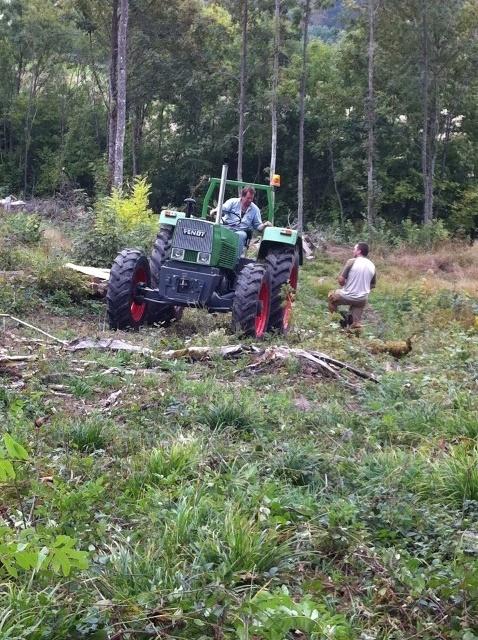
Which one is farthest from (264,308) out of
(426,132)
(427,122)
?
(427,122)

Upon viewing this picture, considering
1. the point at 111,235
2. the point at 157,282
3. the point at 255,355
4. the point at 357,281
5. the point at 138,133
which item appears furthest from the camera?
the point at 138,133

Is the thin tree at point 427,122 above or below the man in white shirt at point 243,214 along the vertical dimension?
above

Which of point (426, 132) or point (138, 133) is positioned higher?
point (138, 133)

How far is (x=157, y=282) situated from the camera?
9.75 metres

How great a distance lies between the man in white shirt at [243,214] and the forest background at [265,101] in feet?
74.6

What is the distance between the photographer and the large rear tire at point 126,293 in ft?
30.0

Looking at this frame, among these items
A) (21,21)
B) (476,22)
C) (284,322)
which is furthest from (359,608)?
(21,21)

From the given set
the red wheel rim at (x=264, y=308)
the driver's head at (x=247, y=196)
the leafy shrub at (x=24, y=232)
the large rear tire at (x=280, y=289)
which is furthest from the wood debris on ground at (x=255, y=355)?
the leafy shrub at (x=24, y=232)

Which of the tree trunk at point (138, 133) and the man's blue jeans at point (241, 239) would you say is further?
the tree trunk at point (138, 133)

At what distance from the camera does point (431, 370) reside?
23.4ft

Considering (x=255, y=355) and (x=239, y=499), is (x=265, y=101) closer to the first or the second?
(x=255, y=355)

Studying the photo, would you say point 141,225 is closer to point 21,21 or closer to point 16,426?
point 16,426

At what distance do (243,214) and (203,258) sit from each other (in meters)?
1.30

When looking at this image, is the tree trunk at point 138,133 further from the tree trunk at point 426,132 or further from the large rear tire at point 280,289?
the large rear tire at point 280,289
